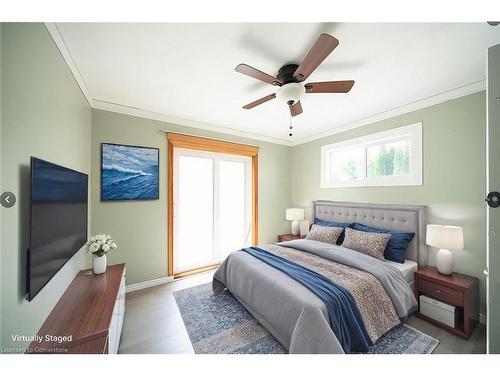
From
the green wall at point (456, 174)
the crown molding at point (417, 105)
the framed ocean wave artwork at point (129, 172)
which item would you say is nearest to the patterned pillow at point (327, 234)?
the green wall at point (456, 174)

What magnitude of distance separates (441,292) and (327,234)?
1.23m

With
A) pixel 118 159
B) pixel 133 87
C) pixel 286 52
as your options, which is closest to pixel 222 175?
pixel 118 159

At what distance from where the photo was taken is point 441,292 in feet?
5.98

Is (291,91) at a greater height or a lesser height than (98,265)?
greater

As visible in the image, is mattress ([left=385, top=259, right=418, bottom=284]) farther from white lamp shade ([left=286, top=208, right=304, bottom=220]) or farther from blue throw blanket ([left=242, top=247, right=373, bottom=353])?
white lamp shade ([left=286, top=208, right=304, bottom=220])

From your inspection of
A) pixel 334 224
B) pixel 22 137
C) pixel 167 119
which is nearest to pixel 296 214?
pixel 334 224

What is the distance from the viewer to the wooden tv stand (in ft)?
3.23

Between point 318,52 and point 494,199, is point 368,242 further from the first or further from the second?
point 318,52

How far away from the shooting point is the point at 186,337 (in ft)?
5.53

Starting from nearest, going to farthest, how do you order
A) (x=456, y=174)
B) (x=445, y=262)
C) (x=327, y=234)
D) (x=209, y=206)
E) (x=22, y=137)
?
(x=22, y=137) < (x=445, y=262) < (x=456, y=174) < (x=327, y=234) < (x=209, y=206)

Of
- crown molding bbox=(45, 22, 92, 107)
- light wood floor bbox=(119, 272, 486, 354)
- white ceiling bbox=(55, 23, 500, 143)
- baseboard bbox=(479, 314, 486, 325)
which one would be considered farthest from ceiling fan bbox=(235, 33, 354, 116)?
baseboard bbox=(479, 314, 486, 325)
